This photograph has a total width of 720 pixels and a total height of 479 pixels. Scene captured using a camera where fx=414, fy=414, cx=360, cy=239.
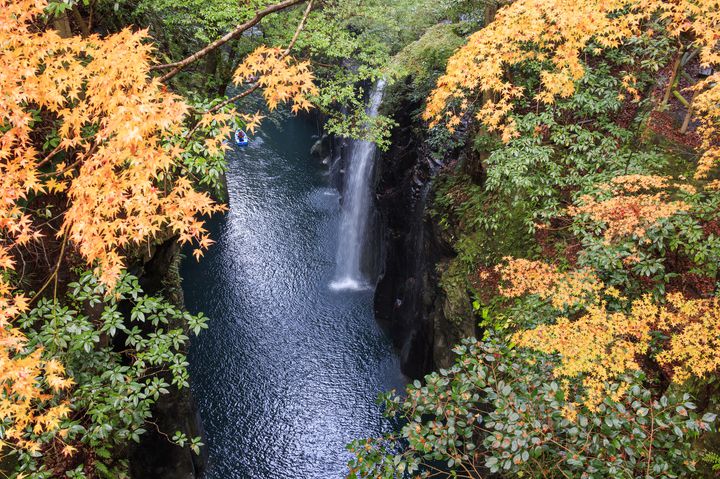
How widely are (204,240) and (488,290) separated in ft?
25.2

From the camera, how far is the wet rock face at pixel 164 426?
34.5ft

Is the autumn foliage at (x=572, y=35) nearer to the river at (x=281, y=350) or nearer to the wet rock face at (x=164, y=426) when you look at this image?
the wet rock face at (x=164, y=426)

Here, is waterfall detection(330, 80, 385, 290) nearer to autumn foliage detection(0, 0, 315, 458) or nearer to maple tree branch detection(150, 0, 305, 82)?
maple tree branch detection(150, 0, 305, 82)

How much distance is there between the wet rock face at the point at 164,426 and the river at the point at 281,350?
52.2 inches

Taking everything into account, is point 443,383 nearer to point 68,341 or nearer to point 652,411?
point 652,411

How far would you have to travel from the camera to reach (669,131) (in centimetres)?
998

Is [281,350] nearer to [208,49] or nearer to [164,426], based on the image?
[164,426]

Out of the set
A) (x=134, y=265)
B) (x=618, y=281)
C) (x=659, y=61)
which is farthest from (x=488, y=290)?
(x=134, y=265)

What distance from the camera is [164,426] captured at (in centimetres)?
1066

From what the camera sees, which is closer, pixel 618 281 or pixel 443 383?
pixel 443 383

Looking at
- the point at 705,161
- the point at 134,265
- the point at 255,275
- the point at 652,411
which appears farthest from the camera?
the point at 255,275

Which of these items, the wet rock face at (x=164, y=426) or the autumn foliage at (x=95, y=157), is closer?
the autumn foliage at (x=95, y=157)

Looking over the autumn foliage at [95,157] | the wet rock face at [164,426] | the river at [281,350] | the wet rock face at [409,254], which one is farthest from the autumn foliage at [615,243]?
the wet rock face at [164,426]

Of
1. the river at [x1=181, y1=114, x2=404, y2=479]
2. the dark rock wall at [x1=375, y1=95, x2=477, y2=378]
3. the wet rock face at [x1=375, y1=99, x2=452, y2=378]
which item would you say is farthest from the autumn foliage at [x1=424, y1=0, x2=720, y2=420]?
the river at [x1=181, y1=114, x2=404, y2=479]
